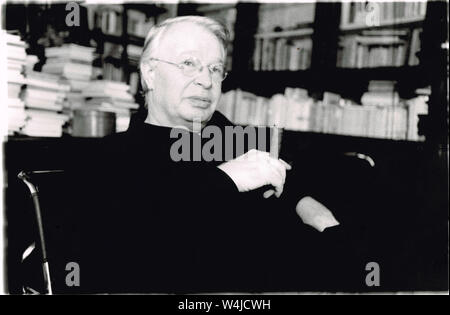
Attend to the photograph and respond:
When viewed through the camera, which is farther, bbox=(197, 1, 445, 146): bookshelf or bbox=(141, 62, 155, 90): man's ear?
bbox=(197, 1, 445, 146): bookshelf

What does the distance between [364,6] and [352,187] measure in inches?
48.6

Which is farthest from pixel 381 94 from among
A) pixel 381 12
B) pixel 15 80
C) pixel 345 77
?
pixel 15 80

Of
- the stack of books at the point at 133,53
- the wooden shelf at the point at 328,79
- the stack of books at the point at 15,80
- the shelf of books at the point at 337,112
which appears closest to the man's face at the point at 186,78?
the stack of books at the point at 15,80

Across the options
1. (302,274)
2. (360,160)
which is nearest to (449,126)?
(360,160)

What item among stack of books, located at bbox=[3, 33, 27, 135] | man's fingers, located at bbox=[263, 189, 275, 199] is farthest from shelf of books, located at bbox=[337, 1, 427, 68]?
stack of books, located at bbox=[3, 33, 27, 135]

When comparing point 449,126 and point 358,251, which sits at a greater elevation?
point 449,126

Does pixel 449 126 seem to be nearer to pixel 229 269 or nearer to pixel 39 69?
pixel 229 269

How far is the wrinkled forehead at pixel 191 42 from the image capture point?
160 centimetres

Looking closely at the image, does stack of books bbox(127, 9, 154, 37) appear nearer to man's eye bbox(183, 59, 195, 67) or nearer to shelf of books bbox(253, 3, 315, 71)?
shelf of books bbox(253, 3, 315, 71)

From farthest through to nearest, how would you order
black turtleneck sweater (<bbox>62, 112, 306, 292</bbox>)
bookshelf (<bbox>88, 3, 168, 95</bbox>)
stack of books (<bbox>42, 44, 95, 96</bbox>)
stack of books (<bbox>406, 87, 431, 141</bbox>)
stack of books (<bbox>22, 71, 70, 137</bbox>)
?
bookshelf (<bbox>88, 3, 168, 95</bbox>) → stack of books (<bbox>406, 87, 431, 141</bbox>) → stack of books (<bbox>42, 44, 95, 96</bbox>) → stack of books (<bbox>22, 71, 70, 137</bbox>) → black turtleneck sweater (<bbox>62, 112, 306, 292</bbox>)

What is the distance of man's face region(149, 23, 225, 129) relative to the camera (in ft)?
5.24

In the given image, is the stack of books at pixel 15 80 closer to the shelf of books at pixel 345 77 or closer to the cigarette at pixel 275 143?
the cigarette at pixel 275 143

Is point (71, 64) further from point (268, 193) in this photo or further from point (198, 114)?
point (268, 193)
